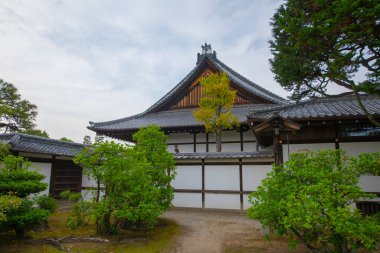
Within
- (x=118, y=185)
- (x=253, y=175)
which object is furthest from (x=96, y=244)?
(x=253, y=175)

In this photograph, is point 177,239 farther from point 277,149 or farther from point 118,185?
point 277,149

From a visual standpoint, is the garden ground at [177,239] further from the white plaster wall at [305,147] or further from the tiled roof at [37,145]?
the tiled roof at [37,145]

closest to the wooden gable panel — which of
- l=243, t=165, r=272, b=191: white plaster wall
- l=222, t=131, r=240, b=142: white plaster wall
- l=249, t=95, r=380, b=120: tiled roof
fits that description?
l=222, t=131, r=240, b=142: white plaster wall

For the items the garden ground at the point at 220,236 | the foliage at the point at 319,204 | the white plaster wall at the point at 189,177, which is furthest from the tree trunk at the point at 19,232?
the white plaster wall at the point at 189,177

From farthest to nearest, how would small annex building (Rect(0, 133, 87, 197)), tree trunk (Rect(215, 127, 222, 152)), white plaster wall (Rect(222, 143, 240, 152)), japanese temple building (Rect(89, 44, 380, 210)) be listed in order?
white plaster wall (Rect(222, 143, 240, 152)) < tree trunk (Rect(215, 127, 222, 152)) < small annex building (Rect(0, 133, 87, 197)) < japanese temple building (Rect(89, 44, 380, 210))

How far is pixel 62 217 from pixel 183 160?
6858mm

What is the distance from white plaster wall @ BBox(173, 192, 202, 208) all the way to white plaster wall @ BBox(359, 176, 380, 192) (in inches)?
320

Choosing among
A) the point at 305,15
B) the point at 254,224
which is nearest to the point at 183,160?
the point at 254,224

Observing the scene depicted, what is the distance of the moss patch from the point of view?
770cm

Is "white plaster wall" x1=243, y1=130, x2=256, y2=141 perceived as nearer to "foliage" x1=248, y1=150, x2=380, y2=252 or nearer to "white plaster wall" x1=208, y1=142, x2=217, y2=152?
"white plaster wall" x1=208, y1=142, x2=217, y2=152

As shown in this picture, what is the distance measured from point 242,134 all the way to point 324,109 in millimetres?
7134

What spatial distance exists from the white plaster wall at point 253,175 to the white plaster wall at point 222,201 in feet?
2.67

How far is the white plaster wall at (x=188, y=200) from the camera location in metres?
15.0

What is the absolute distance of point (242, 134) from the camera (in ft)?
58.5
